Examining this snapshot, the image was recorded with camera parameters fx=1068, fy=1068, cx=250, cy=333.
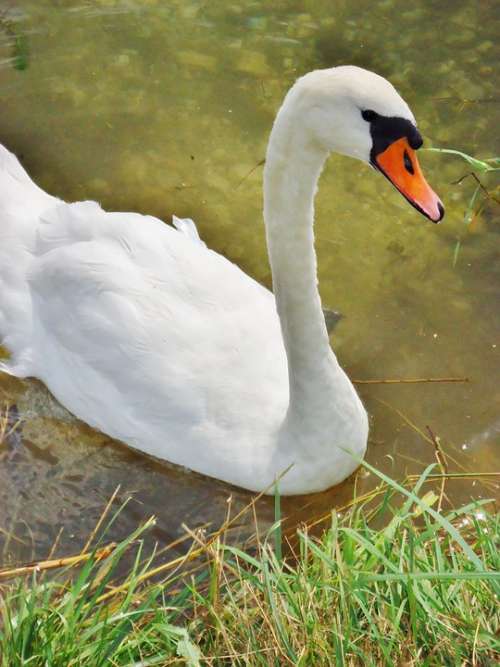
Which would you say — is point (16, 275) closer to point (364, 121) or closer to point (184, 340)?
point (184, 340)

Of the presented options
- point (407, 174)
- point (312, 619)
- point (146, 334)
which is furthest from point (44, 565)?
point (407, 174)

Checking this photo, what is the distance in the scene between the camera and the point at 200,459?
4.09m

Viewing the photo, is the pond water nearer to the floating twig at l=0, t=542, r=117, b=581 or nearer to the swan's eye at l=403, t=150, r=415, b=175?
the floating twig at l=0, t=542, r=117, b=581

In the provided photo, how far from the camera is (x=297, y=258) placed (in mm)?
3525

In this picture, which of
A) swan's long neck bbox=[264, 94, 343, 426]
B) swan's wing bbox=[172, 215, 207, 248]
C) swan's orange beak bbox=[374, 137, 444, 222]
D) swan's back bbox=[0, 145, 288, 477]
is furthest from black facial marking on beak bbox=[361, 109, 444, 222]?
swan's wing bbox=[172, 215, 207, 248]

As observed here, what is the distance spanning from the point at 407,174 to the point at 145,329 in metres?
1.45

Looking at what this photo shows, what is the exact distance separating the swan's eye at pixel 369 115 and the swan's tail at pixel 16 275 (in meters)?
2.11

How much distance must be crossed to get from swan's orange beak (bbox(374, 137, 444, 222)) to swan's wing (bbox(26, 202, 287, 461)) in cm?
122

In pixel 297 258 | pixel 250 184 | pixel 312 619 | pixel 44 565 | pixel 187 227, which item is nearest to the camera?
pixel 312 619

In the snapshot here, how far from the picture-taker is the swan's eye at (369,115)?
9.98 ft

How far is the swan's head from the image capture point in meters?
3.01

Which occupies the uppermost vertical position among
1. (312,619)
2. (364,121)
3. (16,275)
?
(364,121)

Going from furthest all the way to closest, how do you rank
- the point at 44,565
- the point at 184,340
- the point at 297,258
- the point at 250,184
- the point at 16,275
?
the point at 250,184 < the point at 16,275 < the point at 184,340 < the point at 44,565 < the point at 297,258

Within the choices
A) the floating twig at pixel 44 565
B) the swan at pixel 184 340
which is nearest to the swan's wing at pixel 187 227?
the swan at pixel 184 340
